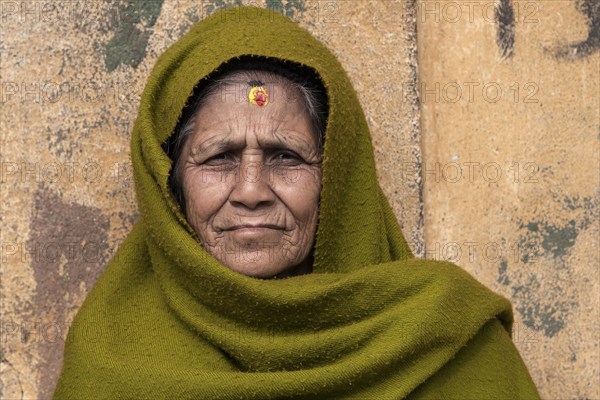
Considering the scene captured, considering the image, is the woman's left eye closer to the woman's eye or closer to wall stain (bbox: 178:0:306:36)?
the woman's eye

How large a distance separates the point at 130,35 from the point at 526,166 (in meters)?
1.37

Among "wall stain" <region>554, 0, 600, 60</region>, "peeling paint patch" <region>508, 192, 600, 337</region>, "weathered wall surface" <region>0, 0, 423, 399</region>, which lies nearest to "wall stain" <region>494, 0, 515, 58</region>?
"wall stain" <region>554, 0, 600, 60</region>

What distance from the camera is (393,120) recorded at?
3.07 metres

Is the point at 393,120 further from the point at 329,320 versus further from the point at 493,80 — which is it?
the point at 329,320

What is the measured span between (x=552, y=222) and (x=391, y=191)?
55 centimetres

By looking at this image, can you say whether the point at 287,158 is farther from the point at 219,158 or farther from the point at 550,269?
the point at 550,269

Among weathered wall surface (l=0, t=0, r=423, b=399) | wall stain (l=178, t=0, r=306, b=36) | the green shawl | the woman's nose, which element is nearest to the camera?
the green shawl

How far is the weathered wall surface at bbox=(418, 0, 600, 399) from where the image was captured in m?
3.05

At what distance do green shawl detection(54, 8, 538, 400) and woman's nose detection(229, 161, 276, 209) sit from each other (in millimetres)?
154

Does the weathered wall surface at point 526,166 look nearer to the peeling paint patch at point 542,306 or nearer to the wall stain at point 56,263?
the peeling paint patch at point 542,306

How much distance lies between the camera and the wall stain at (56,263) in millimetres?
2861

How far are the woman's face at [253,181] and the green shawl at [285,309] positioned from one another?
67 millimetres

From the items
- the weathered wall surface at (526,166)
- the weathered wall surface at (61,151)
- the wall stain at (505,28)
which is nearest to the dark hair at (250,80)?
the weathered wall surface at (61,151)

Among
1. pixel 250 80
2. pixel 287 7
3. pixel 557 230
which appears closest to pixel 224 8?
pixel 287 7
